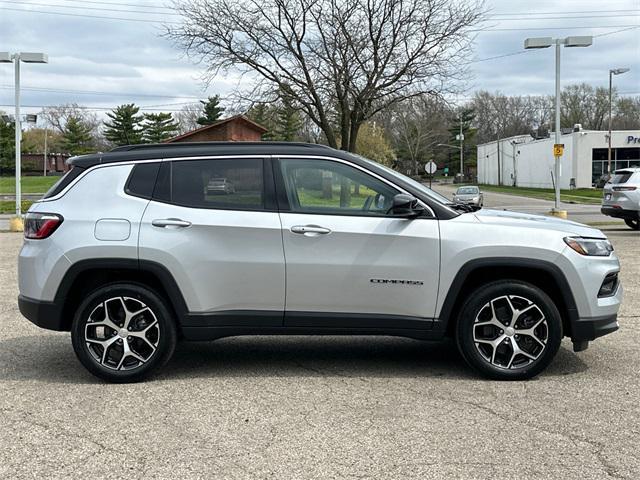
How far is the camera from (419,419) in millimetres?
4266

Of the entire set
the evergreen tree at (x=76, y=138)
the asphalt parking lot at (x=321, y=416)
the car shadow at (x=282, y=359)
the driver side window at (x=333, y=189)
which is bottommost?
the asphalt parking lot at (x=321, y=416)

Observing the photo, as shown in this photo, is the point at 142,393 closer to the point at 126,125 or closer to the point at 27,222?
the point at 27,222

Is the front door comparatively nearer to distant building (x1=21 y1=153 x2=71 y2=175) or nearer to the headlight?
the headlight

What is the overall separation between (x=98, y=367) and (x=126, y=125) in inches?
3116

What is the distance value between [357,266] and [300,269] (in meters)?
0.42

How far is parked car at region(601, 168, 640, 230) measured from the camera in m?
17.7

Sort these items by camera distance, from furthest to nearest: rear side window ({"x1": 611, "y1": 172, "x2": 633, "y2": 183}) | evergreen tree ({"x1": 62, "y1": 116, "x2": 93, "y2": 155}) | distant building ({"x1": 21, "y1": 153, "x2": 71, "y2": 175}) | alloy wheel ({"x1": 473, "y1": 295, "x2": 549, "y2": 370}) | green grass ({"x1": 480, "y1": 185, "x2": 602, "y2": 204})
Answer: distant building ({"x1": 21, "y1": 153, "x2": 71, "y2": 175}) < evergreen tree ({"x1": 62, "y1": 116, "x2": 93, "y2": 155}) < green grass ({"x1": 480, "y1": 185, "x2": 602, "y2": 204}) < rear side window ({"x1": 611, "y1": 172, "x2": 633, "y2": 183}) < alloy wheel ({"x1": 473, "y1": 295, "x2": 549, "y2": 370})

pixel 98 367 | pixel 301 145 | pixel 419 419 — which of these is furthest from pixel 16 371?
pixel 419 419

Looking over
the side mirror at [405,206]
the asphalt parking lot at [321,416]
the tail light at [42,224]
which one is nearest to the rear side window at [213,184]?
the tail light at [42,224]

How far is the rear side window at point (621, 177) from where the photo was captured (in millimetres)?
18109

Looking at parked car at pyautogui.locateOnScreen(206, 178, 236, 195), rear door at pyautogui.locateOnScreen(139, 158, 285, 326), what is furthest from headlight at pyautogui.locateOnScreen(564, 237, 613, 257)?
parked car at pyautogui.locateOnScreen(206, 178, 236, 195)

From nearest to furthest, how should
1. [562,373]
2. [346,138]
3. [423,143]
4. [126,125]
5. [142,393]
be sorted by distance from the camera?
1. [142,393]
2. [562,373]
3. [346,138]
4. [126,125]
5. [423,143]

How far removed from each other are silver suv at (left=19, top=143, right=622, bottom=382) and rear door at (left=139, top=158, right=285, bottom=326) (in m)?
0.01

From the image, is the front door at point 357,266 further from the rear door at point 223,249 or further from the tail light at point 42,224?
the tail light at point 42,224
